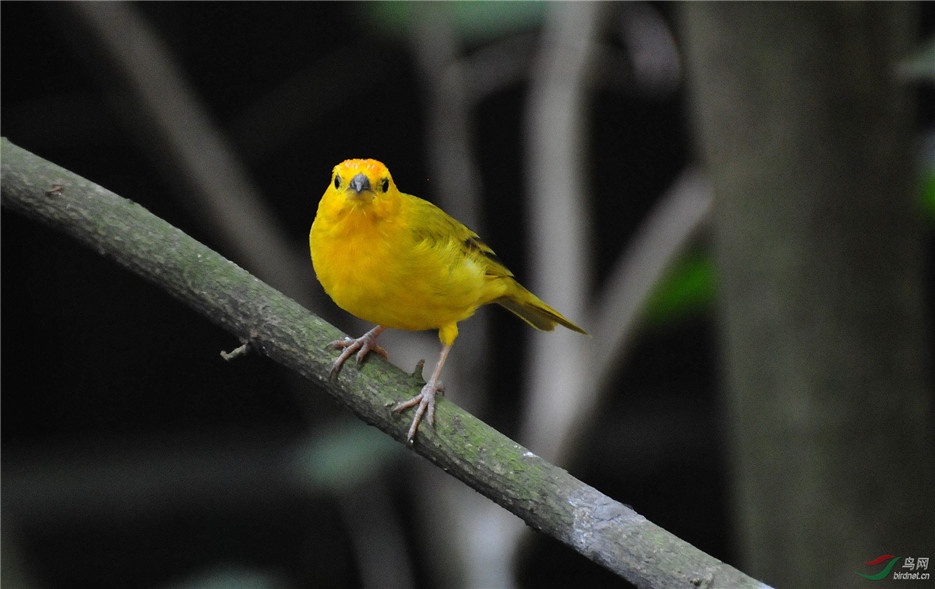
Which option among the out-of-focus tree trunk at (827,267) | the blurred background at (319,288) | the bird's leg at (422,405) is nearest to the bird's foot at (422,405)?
the bird's leg at (422,405)

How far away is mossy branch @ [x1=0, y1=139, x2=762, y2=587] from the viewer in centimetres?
165

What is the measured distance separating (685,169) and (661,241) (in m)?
1.64

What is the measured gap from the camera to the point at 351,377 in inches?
76.3

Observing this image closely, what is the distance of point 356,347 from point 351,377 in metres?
0.14

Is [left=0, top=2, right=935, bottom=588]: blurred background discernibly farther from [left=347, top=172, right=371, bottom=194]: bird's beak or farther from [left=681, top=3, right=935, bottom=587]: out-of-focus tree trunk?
[left=347, top=172, right=371, bottom=194]: bird's beak

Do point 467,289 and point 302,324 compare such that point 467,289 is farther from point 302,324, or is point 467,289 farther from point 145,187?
point 145,187

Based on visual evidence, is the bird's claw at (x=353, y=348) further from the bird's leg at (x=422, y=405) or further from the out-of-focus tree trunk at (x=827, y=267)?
the out-of-focus tree trunk at (x=827, y=267)

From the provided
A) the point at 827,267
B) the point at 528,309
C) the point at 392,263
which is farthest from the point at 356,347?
the point at 827,267

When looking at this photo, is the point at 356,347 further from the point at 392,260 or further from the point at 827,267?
the point at 827,267

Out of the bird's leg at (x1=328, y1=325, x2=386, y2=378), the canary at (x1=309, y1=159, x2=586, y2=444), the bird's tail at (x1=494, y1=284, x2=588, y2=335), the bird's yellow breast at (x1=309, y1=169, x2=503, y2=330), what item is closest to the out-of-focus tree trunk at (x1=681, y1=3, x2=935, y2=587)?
the bird's tail at (x1=494, y1=284, x2=588, y2=335)

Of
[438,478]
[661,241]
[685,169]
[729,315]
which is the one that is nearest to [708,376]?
[685,169]

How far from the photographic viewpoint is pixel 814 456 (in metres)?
2.89

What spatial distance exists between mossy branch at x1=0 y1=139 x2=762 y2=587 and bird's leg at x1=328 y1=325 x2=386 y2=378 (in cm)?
2

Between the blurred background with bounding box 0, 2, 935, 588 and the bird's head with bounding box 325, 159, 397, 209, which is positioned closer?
the bird's head with bounding box 325, 159, 397, 209
